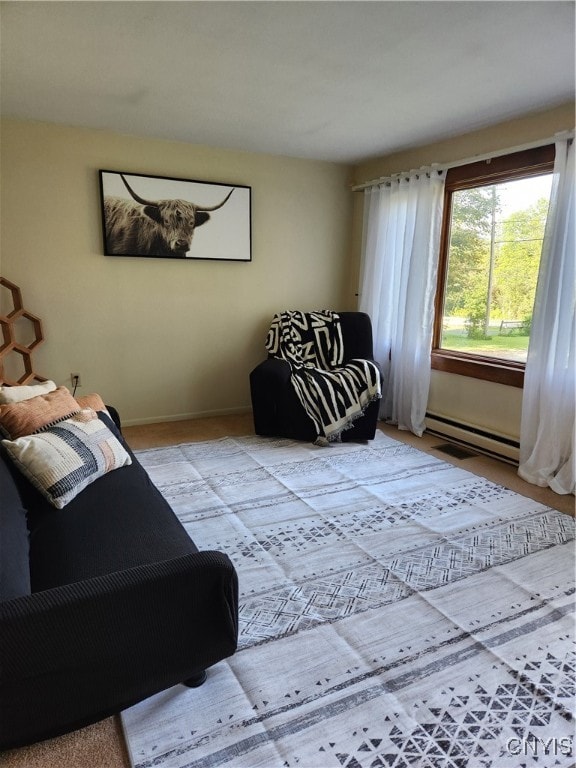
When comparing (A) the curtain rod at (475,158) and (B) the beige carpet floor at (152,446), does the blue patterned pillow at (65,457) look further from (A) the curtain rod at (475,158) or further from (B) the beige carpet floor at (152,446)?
(A) the curtain rod at (475,158)

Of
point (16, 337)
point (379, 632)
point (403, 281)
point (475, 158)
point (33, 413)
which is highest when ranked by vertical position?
point (475, 158)

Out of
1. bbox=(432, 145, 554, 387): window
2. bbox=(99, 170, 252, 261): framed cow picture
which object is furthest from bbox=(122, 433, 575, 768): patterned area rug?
bbox=(99, 170, 252, 261): framed cow picture

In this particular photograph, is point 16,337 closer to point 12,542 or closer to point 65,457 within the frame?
point 65,457

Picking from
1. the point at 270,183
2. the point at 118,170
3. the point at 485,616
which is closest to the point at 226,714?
the point at 485,616

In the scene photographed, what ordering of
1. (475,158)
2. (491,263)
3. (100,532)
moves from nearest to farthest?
(100,532)
(475,158)
(491,263)

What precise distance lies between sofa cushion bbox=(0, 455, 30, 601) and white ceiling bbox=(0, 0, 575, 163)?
180 cm

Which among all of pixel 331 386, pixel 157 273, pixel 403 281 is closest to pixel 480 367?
pixel 403 281

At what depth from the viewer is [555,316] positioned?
285cm

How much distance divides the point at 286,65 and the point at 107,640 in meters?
2.48

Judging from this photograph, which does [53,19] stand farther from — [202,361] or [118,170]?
[202,361]

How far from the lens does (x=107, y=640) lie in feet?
3.81

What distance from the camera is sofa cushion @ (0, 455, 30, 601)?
3.88 feet

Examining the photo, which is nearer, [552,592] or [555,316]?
[552,592]

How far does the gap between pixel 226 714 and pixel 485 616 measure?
3.27 feet
